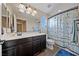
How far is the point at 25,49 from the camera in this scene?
6.70ft

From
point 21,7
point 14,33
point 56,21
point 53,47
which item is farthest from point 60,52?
point 21,7

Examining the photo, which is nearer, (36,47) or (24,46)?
(24,46)

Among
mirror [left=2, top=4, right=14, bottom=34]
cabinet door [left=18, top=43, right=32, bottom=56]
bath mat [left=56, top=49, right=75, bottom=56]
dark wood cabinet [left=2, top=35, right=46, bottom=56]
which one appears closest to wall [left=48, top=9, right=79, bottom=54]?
bath mat [left=56, top=49, right=75, bottom=56]

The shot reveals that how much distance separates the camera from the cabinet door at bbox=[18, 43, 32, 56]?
1991 mm

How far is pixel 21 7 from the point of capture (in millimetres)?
2021

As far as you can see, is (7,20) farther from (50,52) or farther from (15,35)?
(50,52)

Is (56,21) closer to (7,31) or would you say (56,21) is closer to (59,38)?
(59,38)

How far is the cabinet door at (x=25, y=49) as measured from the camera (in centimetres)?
199

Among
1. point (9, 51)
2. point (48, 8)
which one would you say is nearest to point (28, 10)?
point (48, 8)

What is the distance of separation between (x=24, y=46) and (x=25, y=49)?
Result: 0.19ft

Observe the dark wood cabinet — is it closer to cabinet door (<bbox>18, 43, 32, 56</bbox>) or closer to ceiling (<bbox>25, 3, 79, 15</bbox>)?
cabinet door (<bbox>18, 43, 32, 56</bbox>)

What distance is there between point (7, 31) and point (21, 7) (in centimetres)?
47

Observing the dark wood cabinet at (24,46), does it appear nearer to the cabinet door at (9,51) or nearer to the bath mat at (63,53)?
the cabinet door at (9,51)

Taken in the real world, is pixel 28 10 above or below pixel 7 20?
above
